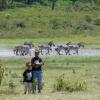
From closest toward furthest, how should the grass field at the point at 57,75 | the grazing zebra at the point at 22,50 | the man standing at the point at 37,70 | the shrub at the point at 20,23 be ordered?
the grass field at the point at 57,75
the man standing at the point at 37,70
the grazing zebra at the point at 22,50
the shrub at the point at 20,23

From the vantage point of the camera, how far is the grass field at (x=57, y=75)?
1930 cm

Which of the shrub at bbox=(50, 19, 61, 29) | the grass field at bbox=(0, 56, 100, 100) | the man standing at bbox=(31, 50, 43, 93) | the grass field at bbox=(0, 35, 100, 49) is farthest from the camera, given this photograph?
the shrub at bbox=(50, 19, 61, 29)

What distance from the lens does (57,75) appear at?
30250 millimetres

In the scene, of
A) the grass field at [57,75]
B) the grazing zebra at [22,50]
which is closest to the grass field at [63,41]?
the grazing zebra at [22,50]

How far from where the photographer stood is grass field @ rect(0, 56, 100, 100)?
63.3ft

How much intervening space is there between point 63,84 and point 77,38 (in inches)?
2267

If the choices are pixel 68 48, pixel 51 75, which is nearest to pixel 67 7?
pixel 68 48

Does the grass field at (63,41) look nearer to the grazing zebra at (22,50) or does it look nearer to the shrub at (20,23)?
the shrub at (20,23)

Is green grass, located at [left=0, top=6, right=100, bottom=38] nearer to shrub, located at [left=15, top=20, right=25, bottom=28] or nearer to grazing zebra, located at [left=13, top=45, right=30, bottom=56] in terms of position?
shrub, located at [left=15, top=20, right=25, bottom=28]

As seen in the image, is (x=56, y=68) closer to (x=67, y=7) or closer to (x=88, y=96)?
(x=88, y=96)

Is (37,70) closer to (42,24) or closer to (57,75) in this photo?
(57,75)

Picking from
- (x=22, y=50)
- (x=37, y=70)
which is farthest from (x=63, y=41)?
(x=37, y=70)

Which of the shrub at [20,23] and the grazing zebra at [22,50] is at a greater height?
the grazing zebra at [22,50]

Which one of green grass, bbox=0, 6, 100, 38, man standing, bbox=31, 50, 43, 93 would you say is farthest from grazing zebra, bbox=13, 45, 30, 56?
green grass, bbox=0, 6, 100, 38
